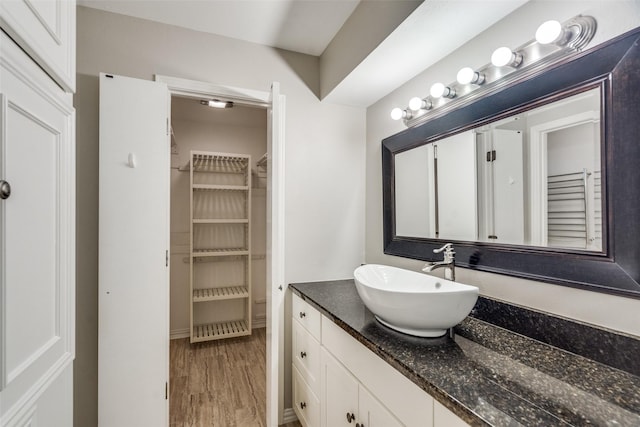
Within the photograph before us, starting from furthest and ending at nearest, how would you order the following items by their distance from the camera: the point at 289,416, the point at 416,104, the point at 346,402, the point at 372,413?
the point at 289,416 < the point at 416,104 < the point at 346,402 < the point at 372,413

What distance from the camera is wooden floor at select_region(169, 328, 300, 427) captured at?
1.95 metres

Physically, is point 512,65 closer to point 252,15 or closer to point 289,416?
point 252,15

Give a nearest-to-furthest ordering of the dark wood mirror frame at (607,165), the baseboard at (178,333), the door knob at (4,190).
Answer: the door knob at (4,190)
the dark wood mirror frame at (607,165)
the baseboard at (178,333)

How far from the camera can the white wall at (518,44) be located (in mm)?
856

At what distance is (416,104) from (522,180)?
686mm

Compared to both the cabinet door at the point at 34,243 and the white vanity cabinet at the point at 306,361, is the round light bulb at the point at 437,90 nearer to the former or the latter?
the white vanity cabinet at the point at 306,361

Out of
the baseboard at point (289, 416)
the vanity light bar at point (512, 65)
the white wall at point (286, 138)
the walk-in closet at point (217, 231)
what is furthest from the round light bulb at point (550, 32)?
the walk-in closet at point (217, 231)

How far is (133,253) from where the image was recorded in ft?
5.28

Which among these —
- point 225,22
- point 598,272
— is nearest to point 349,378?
point 598,272

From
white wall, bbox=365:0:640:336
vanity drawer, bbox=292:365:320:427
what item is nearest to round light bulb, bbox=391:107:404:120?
white wall, bbox=365:0:640:336

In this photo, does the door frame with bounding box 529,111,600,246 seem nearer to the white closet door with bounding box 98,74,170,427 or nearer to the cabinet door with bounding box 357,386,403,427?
the cabinet door with bounding box 357,386,403,427

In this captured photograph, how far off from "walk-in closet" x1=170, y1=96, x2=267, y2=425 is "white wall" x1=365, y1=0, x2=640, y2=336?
6.36 ft

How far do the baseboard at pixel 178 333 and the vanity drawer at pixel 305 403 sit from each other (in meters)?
1.89

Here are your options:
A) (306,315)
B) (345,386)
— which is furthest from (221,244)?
(345,386)
